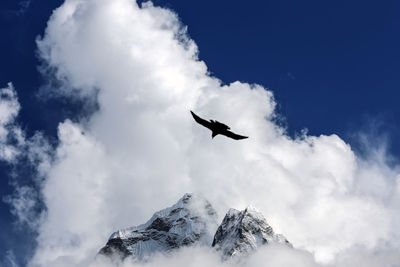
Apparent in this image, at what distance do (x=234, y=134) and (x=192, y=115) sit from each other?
2.09m

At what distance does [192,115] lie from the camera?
83.7 feet

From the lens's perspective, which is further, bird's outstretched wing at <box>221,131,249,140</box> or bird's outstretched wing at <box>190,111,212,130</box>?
bird's outstretched wing at <box>221,131,249,140</box>

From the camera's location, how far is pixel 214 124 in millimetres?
25406

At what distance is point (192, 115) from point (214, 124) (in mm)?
1069

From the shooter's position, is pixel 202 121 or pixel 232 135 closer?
pixel 202 121

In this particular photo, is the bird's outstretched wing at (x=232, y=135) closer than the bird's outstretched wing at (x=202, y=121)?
No

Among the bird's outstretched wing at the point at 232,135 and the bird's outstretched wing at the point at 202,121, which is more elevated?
the bird's outstretched wing at the point at 202,121

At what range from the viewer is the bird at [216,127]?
2528cm

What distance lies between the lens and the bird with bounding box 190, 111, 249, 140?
A: 25281mm

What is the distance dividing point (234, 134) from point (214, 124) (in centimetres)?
107

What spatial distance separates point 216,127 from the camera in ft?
84.0

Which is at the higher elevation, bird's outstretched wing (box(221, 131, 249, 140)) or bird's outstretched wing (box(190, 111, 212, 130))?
bird's outstretched wing (box(190, 111, 212, 130))
